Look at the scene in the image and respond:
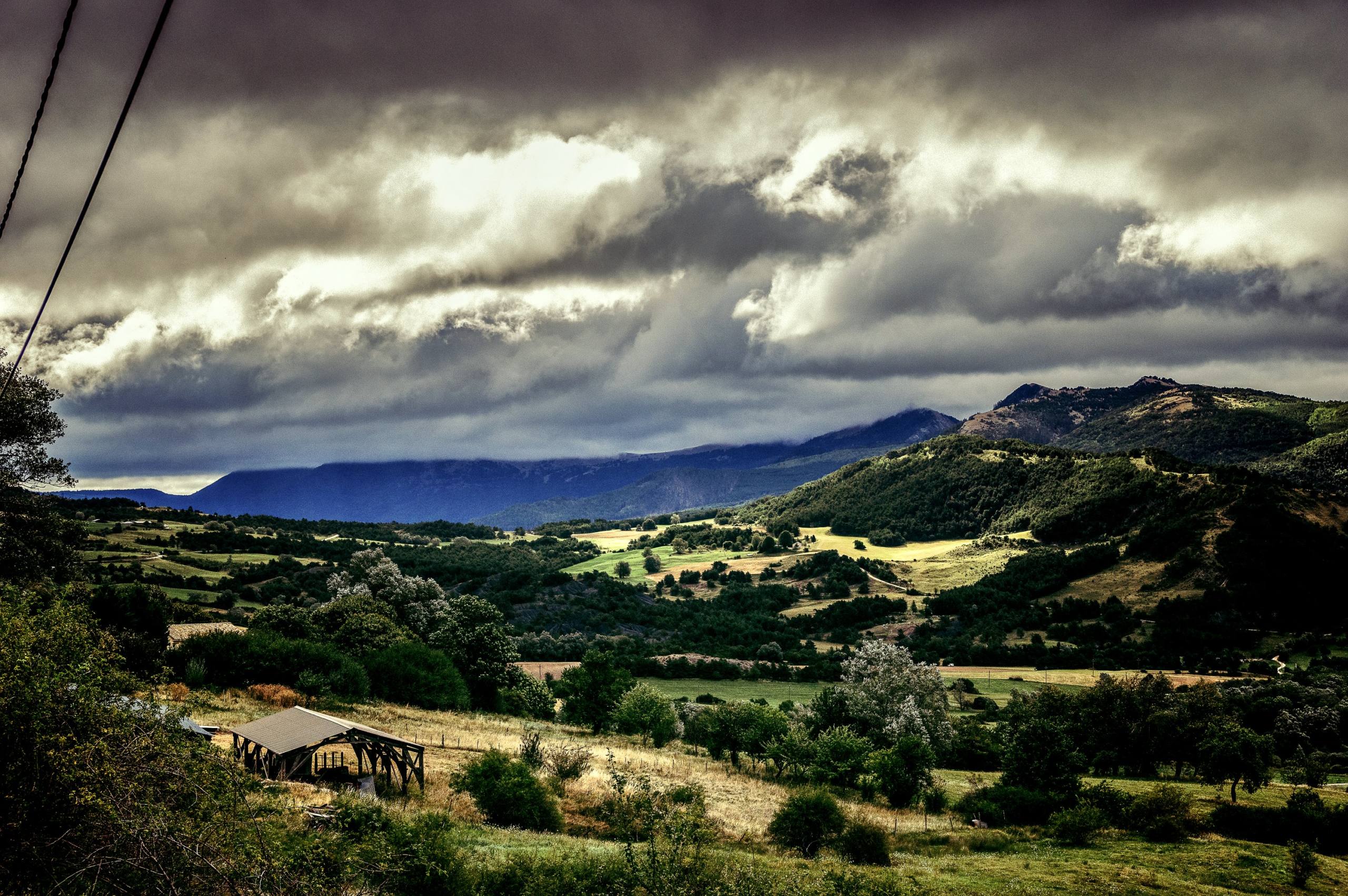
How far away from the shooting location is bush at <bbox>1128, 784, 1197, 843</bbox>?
47.0 m

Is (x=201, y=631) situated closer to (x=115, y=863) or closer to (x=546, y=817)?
(x=546, y=817)

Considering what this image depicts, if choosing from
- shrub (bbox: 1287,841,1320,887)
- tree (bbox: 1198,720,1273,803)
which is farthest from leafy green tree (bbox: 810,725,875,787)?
tree (bbox: 1198,720,1273,803)

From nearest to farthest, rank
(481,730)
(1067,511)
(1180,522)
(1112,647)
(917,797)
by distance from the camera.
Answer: (917,797)
(481,730)
(1112,647)
(1180,522)
(1067,511)

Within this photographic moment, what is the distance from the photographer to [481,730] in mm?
63656

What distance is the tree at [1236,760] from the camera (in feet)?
183

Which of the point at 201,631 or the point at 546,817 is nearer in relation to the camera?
the point at 546,817

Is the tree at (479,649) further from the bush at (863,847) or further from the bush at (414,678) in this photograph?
the bush at (863,847)

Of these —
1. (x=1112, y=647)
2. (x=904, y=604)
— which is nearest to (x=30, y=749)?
(x=1112, y=647)

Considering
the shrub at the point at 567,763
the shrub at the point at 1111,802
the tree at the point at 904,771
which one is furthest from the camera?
the tree at the point at 904,771

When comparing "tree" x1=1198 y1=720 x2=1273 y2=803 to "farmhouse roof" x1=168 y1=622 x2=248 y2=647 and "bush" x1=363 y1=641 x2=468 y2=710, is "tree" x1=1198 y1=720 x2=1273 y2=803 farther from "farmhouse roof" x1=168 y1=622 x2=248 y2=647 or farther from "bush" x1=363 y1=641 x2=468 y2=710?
"farmhouse roof" x1=168 y1=622 x2=248 y2=647

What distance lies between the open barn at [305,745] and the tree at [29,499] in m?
19.3

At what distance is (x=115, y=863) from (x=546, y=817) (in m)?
24.5

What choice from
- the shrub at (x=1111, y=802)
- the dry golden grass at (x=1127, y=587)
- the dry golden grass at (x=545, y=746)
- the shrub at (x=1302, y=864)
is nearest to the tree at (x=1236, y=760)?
the shrub at (x=1111, y=802)

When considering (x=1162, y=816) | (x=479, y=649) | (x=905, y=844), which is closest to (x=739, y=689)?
(x=479, y=649)
